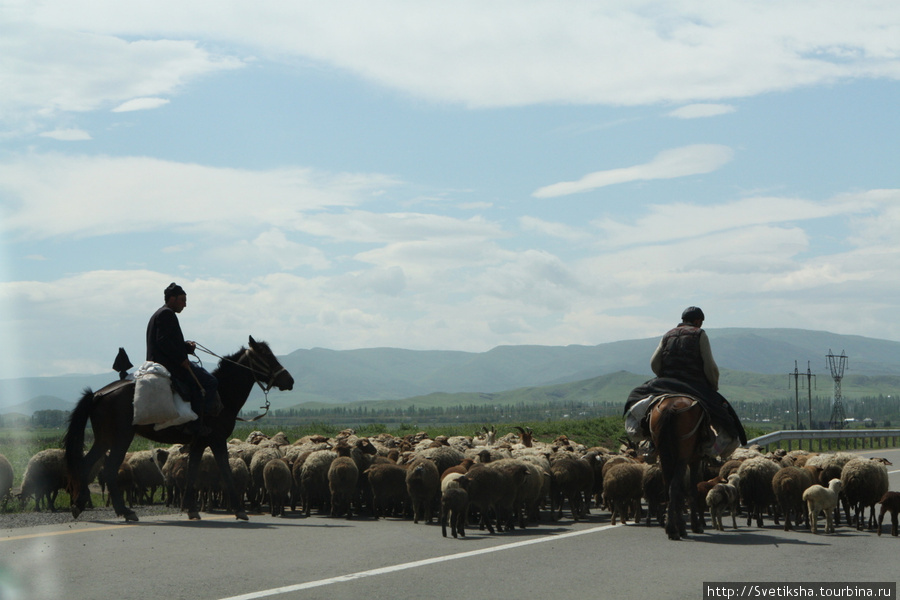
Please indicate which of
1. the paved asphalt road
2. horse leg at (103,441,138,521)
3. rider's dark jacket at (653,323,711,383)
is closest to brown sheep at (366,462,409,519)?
the paved asphalt road

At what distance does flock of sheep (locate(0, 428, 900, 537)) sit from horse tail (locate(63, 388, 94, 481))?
2.76 metres

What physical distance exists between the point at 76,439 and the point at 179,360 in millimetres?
1869

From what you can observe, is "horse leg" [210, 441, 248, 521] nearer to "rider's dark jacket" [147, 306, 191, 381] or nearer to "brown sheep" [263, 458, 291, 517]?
"brown sheep" [263, 458, 291, 517]

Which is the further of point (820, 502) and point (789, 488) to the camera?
point (789, 488)

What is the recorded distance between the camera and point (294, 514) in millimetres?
16172

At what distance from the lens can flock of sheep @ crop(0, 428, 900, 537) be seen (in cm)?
1345

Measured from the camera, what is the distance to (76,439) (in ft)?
44.7

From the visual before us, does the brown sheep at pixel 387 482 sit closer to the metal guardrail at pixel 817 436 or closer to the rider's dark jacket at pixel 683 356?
the rider's dark jacket at pixel 683 356

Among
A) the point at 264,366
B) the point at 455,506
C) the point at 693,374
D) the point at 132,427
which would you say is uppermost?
the point at 264,366

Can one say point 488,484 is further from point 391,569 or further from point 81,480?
point 81,480

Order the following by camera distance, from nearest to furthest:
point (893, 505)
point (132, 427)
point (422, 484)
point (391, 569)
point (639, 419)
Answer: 1. point (391, 569)
2. point (893, 505)
3. point (639, 419)
4. point (132, 427)
5. point (422, 484)

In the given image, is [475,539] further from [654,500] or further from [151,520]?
[151,520]

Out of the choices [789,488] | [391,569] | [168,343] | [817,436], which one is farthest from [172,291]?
[817,436]

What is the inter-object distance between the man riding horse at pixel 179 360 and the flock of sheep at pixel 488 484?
2.19 m
